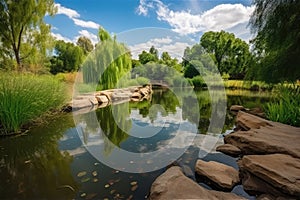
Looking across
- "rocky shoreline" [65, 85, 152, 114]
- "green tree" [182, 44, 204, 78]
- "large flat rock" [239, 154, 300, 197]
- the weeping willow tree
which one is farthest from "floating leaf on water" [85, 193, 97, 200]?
the weeping willow tree

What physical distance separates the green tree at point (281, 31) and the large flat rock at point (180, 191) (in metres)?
4.08

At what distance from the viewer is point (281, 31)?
4297 millimetres

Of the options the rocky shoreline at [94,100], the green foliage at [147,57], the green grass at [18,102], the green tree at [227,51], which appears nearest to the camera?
the green grass at [18,102]

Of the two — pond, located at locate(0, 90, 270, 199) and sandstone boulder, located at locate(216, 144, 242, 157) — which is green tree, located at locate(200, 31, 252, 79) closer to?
pond, located at locate(0, 90, 270, 199)

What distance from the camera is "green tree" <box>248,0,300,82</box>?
13.4ft

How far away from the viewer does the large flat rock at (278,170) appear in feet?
4.90

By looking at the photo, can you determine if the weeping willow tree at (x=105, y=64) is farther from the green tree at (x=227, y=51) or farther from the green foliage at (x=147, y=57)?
the green tree at (x=227, y=51)

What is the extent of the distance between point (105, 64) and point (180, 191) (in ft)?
31.0

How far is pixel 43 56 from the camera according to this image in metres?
11.3

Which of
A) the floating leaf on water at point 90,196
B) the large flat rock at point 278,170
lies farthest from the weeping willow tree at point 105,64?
the large flat rock at point 278,170

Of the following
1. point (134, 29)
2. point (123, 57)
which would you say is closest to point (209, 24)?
point (134, 29)

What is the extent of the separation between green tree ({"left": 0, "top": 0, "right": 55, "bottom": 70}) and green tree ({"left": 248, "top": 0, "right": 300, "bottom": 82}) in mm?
9324

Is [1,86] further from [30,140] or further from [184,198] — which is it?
[184,198]

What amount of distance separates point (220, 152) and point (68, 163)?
1938 millimetres
